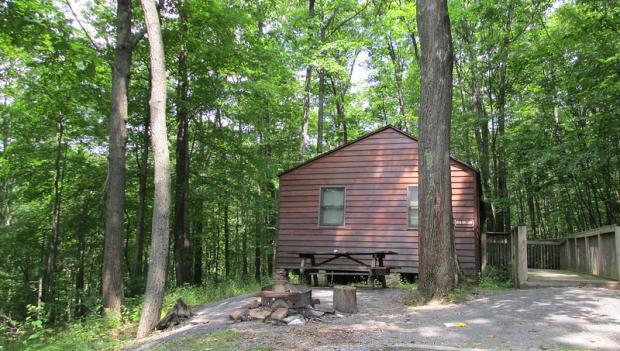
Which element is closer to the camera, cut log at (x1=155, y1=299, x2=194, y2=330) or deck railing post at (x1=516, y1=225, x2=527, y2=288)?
cut log at (x1=155, y1=299, x2=194, y2=330)

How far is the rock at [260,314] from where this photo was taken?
6700 mm

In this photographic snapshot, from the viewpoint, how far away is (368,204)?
12.8 m

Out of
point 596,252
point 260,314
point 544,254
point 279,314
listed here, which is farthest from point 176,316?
point 544,254

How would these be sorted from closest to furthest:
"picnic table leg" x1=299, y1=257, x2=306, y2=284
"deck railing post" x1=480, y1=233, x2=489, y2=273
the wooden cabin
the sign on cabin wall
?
"picnic table leg" x1=299, y1=257, x2=306, y2=284
the sign on cabin wall
the wooden cabin
"deck railing post" x1=480, y1=233, x2=489, y2=273

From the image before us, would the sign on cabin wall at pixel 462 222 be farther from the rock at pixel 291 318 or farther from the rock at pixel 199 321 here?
the rock at pixel 199 321

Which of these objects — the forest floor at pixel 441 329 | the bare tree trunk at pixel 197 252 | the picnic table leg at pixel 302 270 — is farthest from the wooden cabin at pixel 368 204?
the bare tree trunk at pixel 197 252

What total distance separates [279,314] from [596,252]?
8.25 meters

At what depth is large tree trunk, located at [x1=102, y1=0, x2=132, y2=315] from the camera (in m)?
9.59

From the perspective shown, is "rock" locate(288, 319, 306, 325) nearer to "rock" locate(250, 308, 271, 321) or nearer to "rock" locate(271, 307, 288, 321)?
"rock" locate(271, 307, 288, 321)

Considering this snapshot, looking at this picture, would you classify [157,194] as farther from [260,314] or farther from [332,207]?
[332,207]

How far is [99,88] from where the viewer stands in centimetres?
1422

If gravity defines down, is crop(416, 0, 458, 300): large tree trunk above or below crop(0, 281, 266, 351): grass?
above

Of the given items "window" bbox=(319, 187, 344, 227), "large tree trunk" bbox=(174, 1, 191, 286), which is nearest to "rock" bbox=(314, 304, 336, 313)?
"window" bbox=(319, 187, 344, 227)

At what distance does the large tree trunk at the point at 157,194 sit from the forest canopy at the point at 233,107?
2.39 metres
